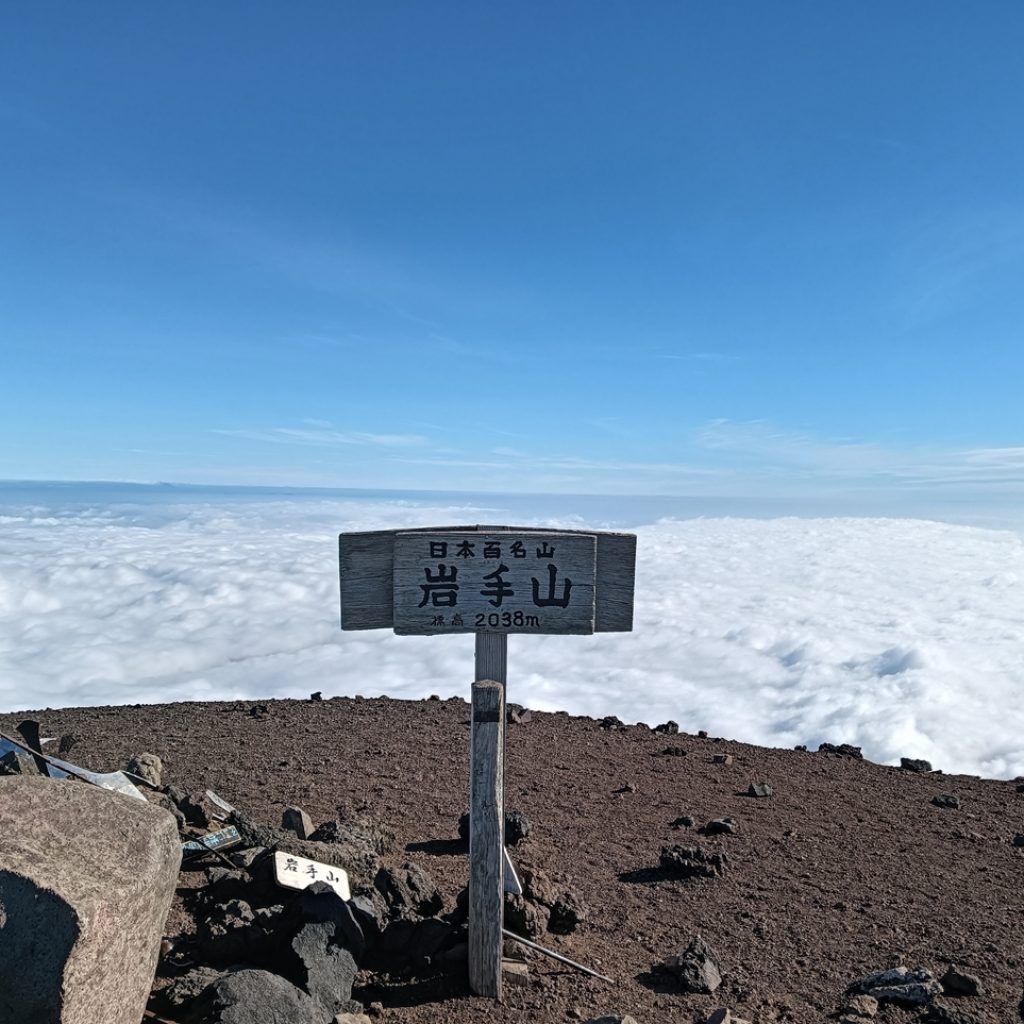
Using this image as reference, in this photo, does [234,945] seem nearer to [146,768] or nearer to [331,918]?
[331,918]

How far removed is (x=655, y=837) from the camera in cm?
679

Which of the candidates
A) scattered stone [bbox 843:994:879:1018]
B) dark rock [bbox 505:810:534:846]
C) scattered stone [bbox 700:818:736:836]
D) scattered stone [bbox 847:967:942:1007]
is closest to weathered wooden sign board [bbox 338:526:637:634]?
scattered stone [bbox 843:994:879:1018]

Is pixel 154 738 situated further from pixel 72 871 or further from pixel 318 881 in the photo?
pixel 72 871

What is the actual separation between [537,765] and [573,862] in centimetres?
257

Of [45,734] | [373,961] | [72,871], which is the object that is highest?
[72,871]

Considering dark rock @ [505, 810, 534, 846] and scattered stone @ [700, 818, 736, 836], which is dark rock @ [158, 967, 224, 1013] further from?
scattered stone @ [700, 818, 736, 836]

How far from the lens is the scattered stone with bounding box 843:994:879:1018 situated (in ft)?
13.2

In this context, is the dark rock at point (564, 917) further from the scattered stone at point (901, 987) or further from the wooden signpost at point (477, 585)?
the scattered stone at point (901, 987)

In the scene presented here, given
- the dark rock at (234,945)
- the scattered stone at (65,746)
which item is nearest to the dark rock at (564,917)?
the dark rock at (234,945)

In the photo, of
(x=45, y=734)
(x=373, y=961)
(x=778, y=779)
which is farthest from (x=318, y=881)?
(x=45, y=734)

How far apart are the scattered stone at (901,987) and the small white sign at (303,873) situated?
8.60 feet

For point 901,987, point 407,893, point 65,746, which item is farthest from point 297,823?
point 65,746

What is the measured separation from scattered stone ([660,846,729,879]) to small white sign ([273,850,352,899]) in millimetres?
2365

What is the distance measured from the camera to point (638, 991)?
4180 millimetres
